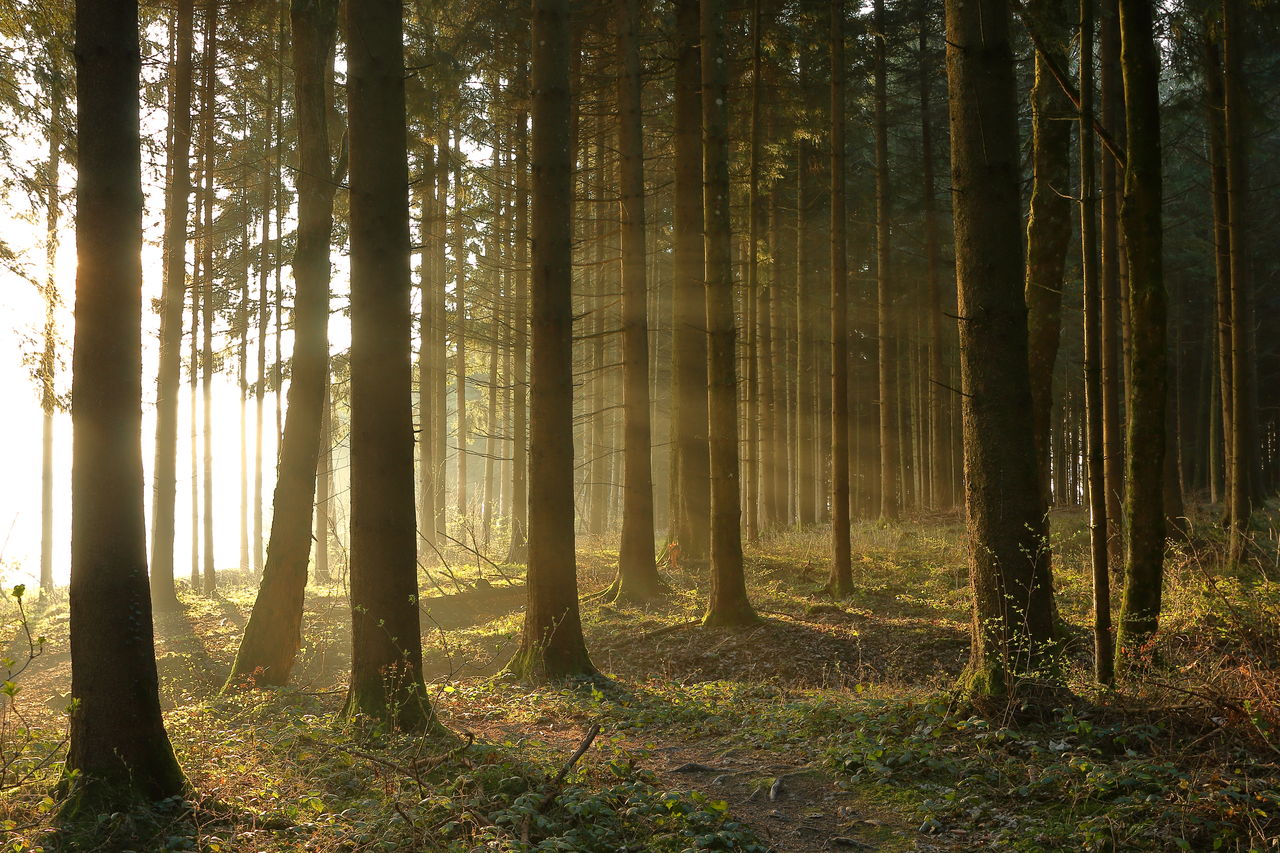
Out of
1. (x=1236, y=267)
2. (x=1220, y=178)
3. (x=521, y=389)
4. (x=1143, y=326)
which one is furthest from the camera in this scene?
(x=521, y=389)

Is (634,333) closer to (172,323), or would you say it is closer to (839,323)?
(839,323)

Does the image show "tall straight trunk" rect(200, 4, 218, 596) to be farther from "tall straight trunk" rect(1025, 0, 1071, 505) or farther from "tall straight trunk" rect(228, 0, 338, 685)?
"tall straight trunk" rect(1025, 0, 1071, 505)

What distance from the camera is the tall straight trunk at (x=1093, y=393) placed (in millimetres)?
5660

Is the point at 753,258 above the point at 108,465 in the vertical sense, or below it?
above

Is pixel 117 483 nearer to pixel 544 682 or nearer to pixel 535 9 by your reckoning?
pixel 544 682

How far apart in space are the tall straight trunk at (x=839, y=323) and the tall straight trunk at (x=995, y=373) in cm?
655

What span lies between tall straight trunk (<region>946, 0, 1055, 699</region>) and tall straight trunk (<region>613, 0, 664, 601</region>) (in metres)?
7.33

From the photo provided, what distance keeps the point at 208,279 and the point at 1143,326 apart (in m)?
18.6

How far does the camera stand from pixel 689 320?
14.7m

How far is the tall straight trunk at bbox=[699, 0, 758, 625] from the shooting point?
10828 millimetres

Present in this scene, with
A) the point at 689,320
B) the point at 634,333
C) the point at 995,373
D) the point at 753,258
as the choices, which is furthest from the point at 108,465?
the point at 753,258

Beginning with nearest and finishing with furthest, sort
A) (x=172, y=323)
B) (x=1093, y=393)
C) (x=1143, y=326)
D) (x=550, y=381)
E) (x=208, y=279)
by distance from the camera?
(x=1093, y=393) → (x=1143, y=326) → (x=550, y=381) → (x=172, y=323) → (x=208, y=279)

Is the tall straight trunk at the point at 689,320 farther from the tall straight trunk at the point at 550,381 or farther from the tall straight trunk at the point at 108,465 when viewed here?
the tall straight trunk at the point at 108,465

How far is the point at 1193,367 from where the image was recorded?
34750 millimetres
